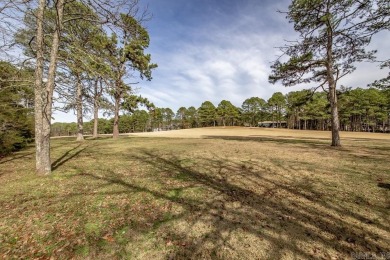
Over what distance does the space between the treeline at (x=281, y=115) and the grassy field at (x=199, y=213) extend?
54.3ft

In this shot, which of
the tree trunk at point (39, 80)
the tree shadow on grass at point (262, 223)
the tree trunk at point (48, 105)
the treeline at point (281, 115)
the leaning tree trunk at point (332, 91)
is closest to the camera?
the tree shadow on grass at point (262, 223)

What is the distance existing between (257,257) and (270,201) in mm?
2018

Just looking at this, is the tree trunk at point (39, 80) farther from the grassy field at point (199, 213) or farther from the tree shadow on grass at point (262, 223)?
the tree shadow on grass at point (262, 223)

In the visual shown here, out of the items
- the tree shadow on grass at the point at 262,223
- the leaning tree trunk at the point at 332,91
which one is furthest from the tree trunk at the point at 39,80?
the leaning tree trunk at the point at 332,91

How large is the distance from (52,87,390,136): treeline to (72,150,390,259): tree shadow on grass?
697 inches

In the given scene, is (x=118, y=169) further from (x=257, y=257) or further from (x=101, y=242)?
(x=257, y=257)

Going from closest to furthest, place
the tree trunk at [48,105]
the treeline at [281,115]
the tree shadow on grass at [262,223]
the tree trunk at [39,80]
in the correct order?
the tree shadow on grass at [262,223], the tree trunk at [39,80], the tree trunk at [48,105], the treeline at [281,115]

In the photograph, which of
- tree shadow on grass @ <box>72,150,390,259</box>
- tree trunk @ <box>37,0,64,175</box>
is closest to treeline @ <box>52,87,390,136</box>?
tree trunk @ <box>37,0,64,175</box>

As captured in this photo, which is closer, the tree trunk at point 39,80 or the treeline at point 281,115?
the tree trunk at point 39,80

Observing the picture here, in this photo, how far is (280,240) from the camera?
334cm

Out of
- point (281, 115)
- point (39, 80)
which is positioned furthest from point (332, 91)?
Answer: point (281, 115)

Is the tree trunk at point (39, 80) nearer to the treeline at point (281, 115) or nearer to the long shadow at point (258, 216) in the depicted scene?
the long shadow at point (258, 216)

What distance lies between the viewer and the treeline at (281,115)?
163ft

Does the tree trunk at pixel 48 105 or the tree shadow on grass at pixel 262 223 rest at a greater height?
the tree trunk at pixel 48 105
